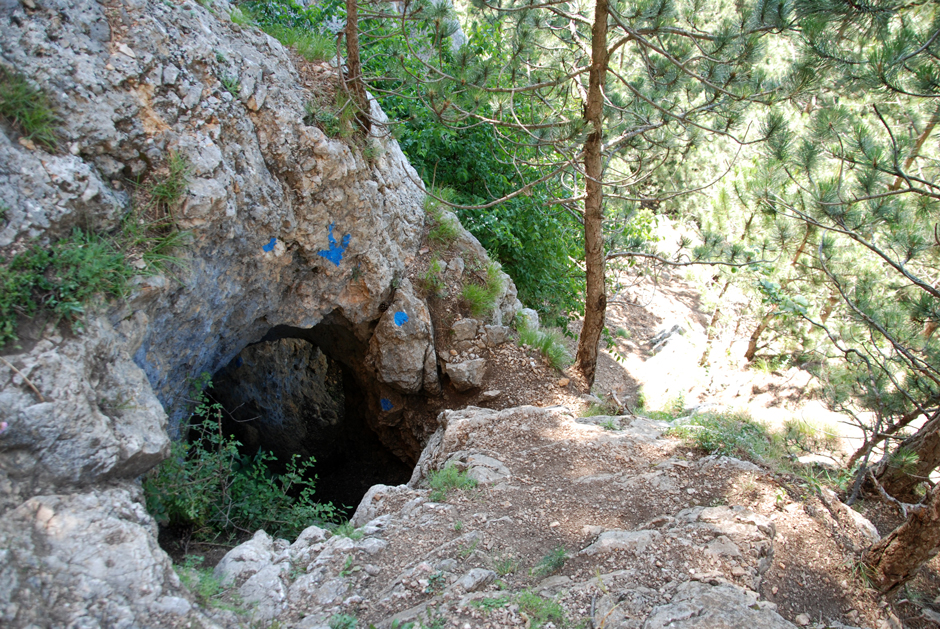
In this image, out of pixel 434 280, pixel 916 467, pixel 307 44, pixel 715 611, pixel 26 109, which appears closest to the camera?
pixel 715 611

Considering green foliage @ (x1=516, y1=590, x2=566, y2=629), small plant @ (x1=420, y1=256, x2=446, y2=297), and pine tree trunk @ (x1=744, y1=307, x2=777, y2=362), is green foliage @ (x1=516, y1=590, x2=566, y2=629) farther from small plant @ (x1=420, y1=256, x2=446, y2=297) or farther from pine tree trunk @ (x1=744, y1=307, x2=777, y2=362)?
pine tree trunk @ (x1=744, y1=307, x2=777, y2=362)

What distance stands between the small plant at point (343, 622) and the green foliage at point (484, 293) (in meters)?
3.96

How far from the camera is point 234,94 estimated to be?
4102 millimetres

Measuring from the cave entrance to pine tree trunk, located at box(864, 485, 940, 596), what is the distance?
5243 millimetres

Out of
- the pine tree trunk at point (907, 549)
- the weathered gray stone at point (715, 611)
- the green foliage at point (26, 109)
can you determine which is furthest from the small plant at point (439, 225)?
the pine tree trunk at point (907, 549)

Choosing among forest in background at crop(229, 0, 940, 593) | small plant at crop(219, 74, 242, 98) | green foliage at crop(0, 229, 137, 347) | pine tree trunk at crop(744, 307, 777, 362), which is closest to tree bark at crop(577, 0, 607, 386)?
forest in background at crop(229, 0, 940, 593)

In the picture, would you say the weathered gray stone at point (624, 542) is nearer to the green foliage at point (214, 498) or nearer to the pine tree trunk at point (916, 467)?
the pine tree trunk at point (916, 467)

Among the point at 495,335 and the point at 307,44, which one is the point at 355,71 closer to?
the point at 307,44

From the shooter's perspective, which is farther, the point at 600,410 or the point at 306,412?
the point at 306,412

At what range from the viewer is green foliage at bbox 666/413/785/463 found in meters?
3.86

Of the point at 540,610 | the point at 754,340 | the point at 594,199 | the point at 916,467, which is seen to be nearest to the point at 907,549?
the point at 916,467

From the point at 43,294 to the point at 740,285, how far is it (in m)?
8.89

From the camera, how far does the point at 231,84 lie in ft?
13.4

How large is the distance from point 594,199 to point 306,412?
15.6 feet
